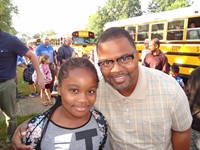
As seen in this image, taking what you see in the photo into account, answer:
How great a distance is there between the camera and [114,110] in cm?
190

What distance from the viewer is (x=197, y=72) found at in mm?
2404

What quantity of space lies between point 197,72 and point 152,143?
1.01 meters

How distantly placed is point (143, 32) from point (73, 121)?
29.5ft

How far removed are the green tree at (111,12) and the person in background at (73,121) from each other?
5457cm

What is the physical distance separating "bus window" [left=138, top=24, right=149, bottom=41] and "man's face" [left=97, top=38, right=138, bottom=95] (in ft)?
28.1

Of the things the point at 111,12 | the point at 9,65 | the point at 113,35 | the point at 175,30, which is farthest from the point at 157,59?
the point at 111,12

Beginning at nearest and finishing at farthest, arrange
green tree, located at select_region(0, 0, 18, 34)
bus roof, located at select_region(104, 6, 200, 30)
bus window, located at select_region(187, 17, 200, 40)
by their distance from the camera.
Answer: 1. bus window, located at select_region(187, 17, 200, 40)
2. bus roof, located at select_region(104, 6, 200, 30)
3. green tree, located at select_region(0, 0, 18, 34)

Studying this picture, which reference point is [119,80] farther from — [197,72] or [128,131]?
[197,72]

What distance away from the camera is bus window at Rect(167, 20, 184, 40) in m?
8.41

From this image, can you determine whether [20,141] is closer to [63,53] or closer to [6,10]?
[63,53]

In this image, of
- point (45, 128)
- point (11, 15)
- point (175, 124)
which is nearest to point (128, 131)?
point (175, 124)

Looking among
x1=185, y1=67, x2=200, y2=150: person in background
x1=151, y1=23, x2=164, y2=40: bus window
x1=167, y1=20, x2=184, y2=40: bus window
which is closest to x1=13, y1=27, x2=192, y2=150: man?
x1=185, y1=67, x2=200, y2=150: person in background

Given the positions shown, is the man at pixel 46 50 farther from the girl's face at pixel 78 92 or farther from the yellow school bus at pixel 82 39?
the yellow school bus at pixel 82 39

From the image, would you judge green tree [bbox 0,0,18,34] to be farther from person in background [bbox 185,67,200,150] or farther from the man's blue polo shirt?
person in background [bbox 185,67,200,150]
